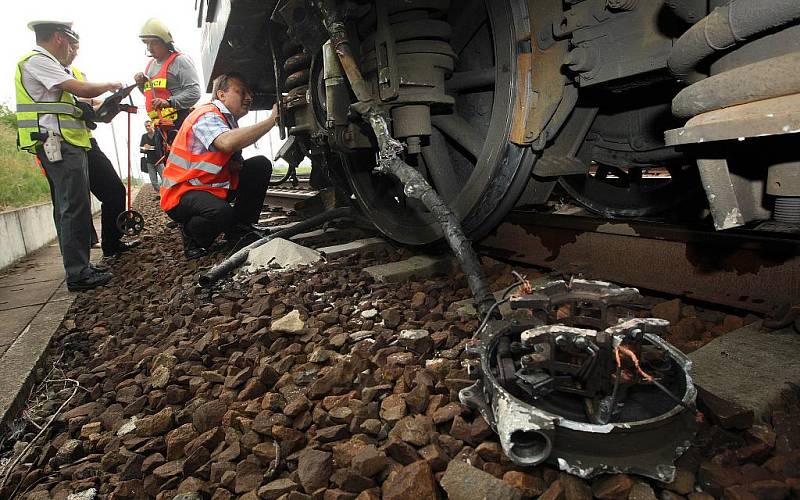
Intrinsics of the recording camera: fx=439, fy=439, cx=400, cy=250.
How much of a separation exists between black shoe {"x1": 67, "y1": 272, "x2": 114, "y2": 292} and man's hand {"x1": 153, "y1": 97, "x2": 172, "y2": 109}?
2.23 m

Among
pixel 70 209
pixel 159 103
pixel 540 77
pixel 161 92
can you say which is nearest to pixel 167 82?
pixel 161 92

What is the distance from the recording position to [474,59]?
8.93 ft

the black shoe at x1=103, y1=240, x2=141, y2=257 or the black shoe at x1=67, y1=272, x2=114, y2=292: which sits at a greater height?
the black shoe at x1=67, y1=272, x2=114, y2=292

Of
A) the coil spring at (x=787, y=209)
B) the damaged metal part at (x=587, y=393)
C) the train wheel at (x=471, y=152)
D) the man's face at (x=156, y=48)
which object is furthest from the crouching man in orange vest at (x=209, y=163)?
the coil spring at (x=787, y=209)

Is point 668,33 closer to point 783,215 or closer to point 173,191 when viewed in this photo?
point 783,215

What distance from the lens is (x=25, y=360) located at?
78.3 inches

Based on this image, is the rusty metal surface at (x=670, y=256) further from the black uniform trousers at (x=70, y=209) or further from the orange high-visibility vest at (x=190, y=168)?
the black uniform trousers at (x=70, y=209)

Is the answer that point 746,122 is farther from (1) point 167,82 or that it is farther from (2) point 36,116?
(1) point 167,82

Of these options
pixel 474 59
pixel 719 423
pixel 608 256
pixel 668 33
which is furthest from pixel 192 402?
pixel 474 59

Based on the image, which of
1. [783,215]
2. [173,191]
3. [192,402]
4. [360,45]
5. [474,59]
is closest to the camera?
[783,215]

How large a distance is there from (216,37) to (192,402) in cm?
294

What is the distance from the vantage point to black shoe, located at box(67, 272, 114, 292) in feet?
10.6

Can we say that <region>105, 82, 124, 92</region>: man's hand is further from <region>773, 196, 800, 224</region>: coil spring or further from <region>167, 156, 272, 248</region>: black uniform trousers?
<region>773, 196, 800, 224</region>: coil spring

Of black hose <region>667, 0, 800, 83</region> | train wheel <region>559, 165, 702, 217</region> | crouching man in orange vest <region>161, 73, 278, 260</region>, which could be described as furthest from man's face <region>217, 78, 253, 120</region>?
black hose <region>667, 0, 800, 83</region>
